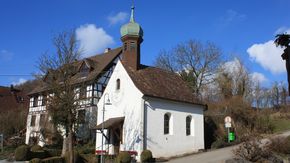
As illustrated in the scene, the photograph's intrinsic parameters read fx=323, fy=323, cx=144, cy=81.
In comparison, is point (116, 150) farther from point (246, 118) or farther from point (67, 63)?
point (246, 118)

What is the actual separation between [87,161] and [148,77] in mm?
8792

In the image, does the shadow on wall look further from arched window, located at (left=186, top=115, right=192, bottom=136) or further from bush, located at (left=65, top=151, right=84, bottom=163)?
bush, located at (left=65, top=151, right=84, bottom=163)

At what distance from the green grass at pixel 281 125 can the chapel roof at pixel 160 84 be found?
14406mm

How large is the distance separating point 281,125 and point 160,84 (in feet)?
68.8

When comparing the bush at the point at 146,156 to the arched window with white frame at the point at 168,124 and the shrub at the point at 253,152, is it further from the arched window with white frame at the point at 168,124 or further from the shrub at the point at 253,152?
the shrub at the point at 253,152

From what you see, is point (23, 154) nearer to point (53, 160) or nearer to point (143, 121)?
point (53, 160)

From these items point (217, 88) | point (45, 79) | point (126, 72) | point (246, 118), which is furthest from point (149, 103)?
point (217, 88)

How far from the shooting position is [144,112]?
82.1 ft

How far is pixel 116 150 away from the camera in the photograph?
26.9m

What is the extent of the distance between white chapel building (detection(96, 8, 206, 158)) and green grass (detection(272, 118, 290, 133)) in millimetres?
13521

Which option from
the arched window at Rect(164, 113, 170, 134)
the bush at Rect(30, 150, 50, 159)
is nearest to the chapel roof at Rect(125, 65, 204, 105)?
the arched window at Rect(164, 113, 170, 134)

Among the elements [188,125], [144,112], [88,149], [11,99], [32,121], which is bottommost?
[88,149]

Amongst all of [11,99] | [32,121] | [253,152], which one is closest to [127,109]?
[253,152]

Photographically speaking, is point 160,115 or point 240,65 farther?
point 240,65
